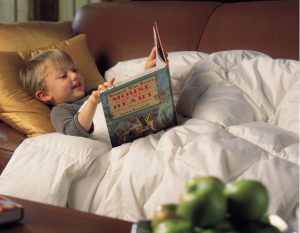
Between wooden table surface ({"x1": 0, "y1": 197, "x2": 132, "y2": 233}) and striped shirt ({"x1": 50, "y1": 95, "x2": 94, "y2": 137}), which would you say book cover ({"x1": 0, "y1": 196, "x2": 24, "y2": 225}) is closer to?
wooden table surface ({"x1": 0, "y1": 197, "x2": 132, "y2": 233})

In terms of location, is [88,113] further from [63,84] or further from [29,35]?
[29,35]

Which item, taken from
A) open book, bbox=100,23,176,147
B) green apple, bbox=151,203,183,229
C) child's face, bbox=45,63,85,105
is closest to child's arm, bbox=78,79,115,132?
open book, bbox=100,23,176,147

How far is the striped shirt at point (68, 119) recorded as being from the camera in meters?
1.57

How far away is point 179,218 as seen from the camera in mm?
546

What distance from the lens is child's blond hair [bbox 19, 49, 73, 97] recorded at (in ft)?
6.00

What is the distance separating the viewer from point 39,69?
71.9 inches

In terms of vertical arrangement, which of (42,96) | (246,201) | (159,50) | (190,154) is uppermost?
(246,201)

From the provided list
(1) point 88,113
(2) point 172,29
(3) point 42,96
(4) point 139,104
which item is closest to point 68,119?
(1) point 88,113

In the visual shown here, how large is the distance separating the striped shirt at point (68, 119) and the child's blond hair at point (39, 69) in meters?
0.14

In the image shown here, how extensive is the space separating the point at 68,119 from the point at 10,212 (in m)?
0.81

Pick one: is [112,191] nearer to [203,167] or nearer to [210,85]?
[203,167]

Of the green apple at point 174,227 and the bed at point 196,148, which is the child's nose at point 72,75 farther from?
the green apple at point 174,227

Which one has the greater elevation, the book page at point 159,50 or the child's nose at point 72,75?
the book page at point 159,50

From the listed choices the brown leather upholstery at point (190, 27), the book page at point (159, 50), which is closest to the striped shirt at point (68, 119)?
the book page at point (159, 50)
